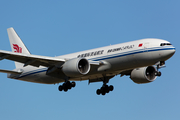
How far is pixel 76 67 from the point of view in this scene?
32688mm

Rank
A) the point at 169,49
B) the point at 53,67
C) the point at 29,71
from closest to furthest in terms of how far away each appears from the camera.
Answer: the point at 169,49 < the point at 53,67 < the point at 29,71

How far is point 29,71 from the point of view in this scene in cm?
3891

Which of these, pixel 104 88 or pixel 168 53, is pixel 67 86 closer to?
pixel 104 88

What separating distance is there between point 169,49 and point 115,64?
17.4 ft

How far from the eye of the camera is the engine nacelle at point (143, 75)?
38.2 m

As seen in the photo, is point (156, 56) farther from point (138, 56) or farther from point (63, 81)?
point (63, 81)

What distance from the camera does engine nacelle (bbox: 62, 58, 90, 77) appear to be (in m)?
32.7

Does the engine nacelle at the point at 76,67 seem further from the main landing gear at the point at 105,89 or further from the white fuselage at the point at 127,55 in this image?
the main landing gear at the point at 105,89

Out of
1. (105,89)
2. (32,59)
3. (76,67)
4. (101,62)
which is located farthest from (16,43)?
(101,62)

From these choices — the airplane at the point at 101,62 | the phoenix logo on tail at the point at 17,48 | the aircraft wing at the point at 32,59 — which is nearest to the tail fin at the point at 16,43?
the phoenix logo on tail at the point at 17,48

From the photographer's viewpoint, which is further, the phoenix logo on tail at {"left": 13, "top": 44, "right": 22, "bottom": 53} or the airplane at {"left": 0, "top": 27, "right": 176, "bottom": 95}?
the phoenix logo on tail at {"left": 13, "top": 44, "right": 22, "bottom": 53}

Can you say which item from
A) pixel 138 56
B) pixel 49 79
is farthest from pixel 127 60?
pixel 49 79

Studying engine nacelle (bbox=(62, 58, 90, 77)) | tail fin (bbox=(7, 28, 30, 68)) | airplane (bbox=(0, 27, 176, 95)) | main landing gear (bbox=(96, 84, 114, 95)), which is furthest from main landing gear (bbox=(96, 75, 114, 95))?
tail fin (bbox=(7, 28, 30, 68))

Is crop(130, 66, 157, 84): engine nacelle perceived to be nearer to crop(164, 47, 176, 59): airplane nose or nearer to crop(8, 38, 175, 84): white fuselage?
crop(8, 38, 175, 84): white fuselage
